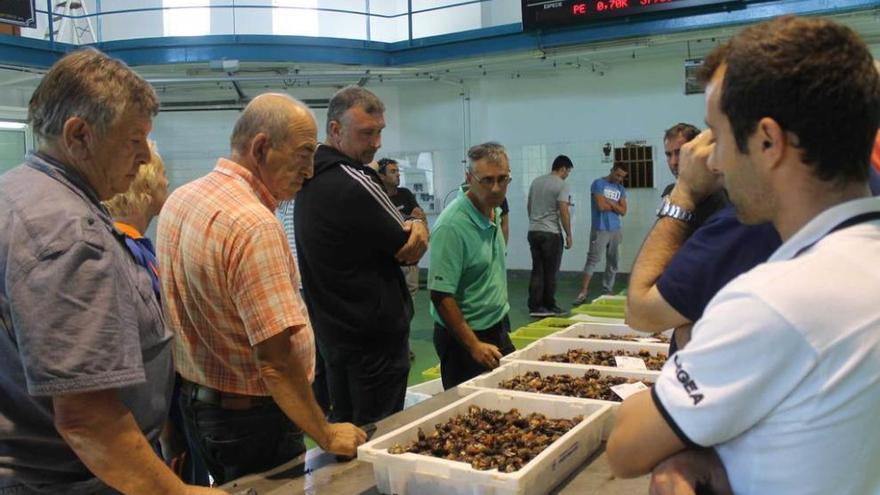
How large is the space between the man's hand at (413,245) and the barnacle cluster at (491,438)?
710 millimetres

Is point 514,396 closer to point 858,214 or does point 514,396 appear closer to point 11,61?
point 858,214

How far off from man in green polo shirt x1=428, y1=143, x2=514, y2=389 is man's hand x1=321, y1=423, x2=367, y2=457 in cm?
110

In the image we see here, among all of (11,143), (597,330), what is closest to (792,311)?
(597,330)

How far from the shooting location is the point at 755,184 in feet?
3.01

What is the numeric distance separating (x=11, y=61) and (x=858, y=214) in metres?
9.04

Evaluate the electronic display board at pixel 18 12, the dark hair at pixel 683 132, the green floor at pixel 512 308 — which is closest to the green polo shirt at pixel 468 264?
the dark hair at pixel 683 132

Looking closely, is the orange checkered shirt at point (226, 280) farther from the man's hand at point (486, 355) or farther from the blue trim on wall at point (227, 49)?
the blue trim on wall at point (227, 49)

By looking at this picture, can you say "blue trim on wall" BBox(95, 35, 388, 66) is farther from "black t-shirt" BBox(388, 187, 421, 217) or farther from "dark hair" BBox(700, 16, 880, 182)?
"dark hair" BBox(700, 16, 880, 182)

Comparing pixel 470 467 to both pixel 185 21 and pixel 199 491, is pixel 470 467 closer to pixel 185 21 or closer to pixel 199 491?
pixel 199 491

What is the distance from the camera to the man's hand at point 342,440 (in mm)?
1772

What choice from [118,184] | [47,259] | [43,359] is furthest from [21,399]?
[118,184]

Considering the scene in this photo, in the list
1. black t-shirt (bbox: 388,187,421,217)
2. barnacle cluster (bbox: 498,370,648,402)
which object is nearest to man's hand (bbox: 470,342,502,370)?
barnacle cluster (bbox: 498,370,648,402)

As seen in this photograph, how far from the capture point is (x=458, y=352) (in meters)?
3.08

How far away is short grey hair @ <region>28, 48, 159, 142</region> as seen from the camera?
1.27 meters
